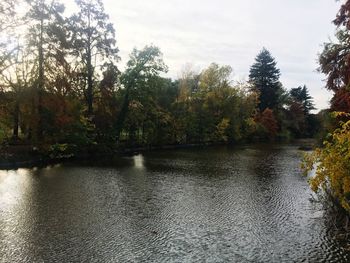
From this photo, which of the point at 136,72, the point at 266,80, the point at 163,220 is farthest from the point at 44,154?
the point at 266,80

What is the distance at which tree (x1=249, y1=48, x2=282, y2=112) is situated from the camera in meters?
64.4

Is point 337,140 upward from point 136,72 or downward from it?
downward

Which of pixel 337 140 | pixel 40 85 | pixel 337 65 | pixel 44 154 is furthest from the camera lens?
pixel 40 85

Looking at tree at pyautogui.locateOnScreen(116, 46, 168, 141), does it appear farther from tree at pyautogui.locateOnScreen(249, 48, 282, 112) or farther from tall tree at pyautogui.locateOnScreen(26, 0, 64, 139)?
tree at pyautogui.locateOnScreen(249, 48, 282, 112)

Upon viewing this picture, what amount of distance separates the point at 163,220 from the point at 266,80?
56.9m

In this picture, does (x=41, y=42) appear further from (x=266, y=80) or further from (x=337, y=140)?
(x=266, y=80)

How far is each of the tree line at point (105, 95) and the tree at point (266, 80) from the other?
0.59 ft

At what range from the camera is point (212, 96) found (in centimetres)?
5066

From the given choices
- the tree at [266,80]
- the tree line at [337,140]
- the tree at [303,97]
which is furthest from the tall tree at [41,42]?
the tree at [303,97]

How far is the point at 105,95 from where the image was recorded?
3247 cm

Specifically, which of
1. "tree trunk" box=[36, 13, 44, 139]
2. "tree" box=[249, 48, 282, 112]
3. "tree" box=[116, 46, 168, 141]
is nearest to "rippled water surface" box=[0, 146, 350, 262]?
"tree trunk" box=[36, 13, 44, 139]

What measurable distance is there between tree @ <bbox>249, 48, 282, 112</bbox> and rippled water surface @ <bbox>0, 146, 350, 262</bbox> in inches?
1850

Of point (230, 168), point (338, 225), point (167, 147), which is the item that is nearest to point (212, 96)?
point (167, 147)

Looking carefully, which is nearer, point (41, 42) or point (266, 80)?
point (41, 42)
